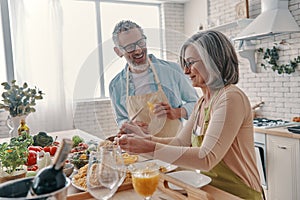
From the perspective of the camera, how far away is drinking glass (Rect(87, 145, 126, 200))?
0.90 meters

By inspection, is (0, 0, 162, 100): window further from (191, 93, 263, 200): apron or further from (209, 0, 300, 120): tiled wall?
(191, 93, 263, 200): apron

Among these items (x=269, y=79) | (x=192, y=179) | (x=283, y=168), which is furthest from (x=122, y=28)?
(x=269, y=79)

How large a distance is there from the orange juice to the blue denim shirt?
0.28 metres

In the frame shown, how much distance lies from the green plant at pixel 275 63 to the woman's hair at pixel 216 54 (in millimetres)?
2182

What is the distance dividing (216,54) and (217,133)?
32 cm

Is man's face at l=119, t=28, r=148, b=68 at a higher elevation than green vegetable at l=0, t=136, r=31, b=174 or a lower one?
higher

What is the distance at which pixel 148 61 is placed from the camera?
47.7 inches

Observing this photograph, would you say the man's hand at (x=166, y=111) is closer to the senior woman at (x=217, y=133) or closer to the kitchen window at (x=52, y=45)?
the senior woman at (x=217, y=133)

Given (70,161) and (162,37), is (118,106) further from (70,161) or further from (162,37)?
(70,161)

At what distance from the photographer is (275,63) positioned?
3375mm

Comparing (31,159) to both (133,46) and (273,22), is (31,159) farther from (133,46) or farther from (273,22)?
(273,22)

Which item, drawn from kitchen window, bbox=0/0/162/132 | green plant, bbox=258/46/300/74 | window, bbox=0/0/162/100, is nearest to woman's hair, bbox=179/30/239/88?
green plant, bbox=258/46/300/74

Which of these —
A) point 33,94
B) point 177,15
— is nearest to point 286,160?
point 33,94

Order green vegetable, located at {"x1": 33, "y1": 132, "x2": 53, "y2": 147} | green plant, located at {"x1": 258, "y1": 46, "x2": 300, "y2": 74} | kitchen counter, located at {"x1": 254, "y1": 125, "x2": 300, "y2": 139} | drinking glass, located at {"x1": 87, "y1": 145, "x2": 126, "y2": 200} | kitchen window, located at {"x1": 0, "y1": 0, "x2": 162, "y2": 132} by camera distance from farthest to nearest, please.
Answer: kitchen window, located at {"x1": 0, "y1": 0, "x2": 162, "y2": 132} < green plant, located at {"x1": 258, "y1": 46, "x2": 300, "y2": 74} < kitchen counter, located at {"x1": 254, "y1": 125, "x2": 300, "y2": 139} < green vegetable, located at {"x1": 33, "y1": 132, "x2": 53, "y2": 147} < drinking glass, located at {"x1": 87, "y1": 145, "x2": 126, "y2": 200}
